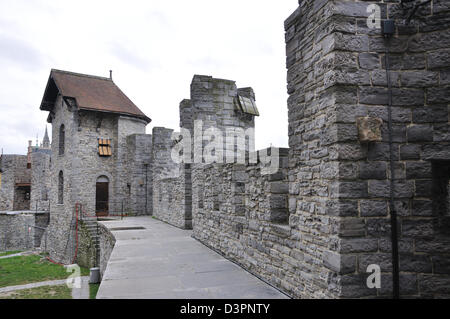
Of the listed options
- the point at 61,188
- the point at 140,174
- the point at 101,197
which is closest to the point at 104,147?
the point at 140,174

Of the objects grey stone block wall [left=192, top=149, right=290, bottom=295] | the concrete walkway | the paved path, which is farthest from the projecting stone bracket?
the paved path

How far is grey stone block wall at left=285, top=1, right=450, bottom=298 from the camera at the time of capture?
3.27 metres

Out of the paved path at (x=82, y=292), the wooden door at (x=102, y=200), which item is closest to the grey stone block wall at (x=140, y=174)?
the wooden door at (x=102, y=200)

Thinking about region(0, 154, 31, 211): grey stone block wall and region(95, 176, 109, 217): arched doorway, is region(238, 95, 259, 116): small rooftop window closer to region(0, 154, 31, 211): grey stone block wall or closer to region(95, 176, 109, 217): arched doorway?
region(95, 176, 109, 217): arched doorway

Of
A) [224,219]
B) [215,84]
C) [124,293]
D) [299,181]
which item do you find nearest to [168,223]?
[215,84]

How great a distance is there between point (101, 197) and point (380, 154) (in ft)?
57.9

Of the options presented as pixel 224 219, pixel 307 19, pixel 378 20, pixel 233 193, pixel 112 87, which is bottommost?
pixel 224 219

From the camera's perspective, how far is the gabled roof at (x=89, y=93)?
60.4ft

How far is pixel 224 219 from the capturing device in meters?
6.71

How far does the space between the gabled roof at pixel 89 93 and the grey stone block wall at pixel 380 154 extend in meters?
16.9

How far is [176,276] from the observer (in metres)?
4.99

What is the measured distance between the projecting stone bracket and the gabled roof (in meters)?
17.1
